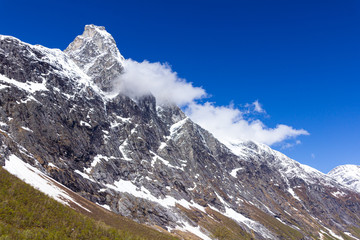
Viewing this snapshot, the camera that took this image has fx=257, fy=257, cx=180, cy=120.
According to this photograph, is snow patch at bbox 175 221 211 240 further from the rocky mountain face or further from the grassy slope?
the grassy slope

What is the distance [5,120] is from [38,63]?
6094 cm

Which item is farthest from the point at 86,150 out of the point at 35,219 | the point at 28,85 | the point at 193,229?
the point at 35,219

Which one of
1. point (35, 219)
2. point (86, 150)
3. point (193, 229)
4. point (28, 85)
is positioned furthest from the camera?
point (86, 150)

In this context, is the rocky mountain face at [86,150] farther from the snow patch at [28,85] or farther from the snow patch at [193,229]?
the snow patch at [193,229]

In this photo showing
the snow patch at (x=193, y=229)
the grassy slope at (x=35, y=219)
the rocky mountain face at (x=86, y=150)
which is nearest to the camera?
the grassy slope at (x=35, y=219)

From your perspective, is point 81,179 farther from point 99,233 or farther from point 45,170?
point 99,233

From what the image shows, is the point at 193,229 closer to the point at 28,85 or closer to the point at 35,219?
the point at 28,85

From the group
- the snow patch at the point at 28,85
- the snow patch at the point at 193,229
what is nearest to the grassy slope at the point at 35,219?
the snow patch at the point at 193,229

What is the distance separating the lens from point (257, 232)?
198m

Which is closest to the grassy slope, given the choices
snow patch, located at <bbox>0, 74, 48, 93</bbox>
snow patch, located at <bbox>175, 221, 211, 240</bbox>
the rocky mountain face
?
the rocky mountain face

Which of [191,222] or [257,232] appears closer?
[191,222]

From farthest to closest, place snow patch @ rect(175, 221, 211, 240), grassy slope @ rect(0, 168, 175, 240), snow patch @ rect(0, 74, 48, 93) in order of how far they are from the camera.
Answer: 1. snow patch @ rect(175, 221, 211, 240)
2. snow patch @ rect(0, 74, 48, 93)
3. grassy slope @ rect(0, 168, 175, 240)

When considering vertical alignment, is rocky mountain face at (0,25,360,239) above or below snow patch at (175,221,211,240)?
above

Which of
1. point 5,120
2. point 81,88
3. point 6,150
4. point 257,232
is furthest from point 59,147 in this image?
point 257,232
